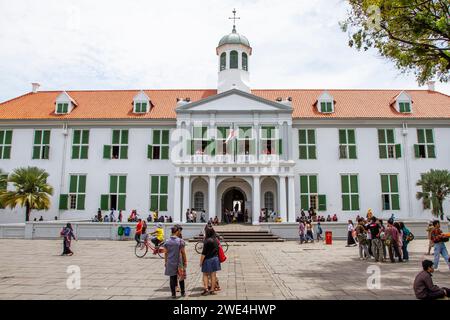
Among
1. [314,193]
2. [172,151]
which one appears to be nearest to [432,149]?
[314,193]

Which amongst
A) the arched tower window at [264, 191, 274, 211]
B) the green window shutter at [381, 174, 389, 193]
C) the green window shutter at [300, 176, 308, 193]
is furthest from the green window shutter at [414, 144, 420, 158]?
the arched tower window at [264, 191, 274, 211]

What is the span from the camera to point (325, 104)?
1099 inches

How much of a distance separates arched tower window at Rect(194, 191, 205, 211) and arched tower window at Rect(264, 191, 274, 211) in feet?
16.2

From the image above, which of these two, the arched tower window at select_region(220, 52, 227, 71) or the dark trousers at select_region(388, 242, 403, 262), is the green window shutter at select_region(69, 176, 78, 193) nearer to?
the arched tower window at select_region(220, 52, 227, 71)

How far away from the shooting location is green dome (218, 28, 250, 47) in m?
29.3

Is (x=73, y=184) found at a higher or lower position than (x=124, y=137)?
lower

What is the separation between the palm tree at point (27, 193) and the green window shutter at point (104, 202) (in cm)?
394

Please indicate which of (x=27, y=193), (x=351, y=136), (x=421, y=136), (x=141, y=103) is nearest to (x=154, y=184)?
(x=141, y=103)

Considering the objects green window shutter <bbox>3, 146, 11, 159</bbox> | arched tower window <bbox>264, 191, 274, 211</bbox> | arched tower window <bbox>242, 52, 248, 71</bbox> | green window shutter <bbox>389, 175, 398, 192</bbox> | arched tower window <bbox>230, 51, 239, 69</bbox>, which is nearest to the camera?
green window shutter <bbox>389, 175, 398, 192</bbox>

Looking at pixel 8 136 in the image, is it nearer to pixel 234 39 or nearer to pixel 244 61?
pixel 234 39

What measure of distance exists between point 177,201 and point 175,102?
10.1m

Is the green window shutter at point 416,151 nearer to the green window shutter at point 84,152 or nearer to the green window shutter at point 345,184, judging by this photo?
the green window shutter at point 345,184
